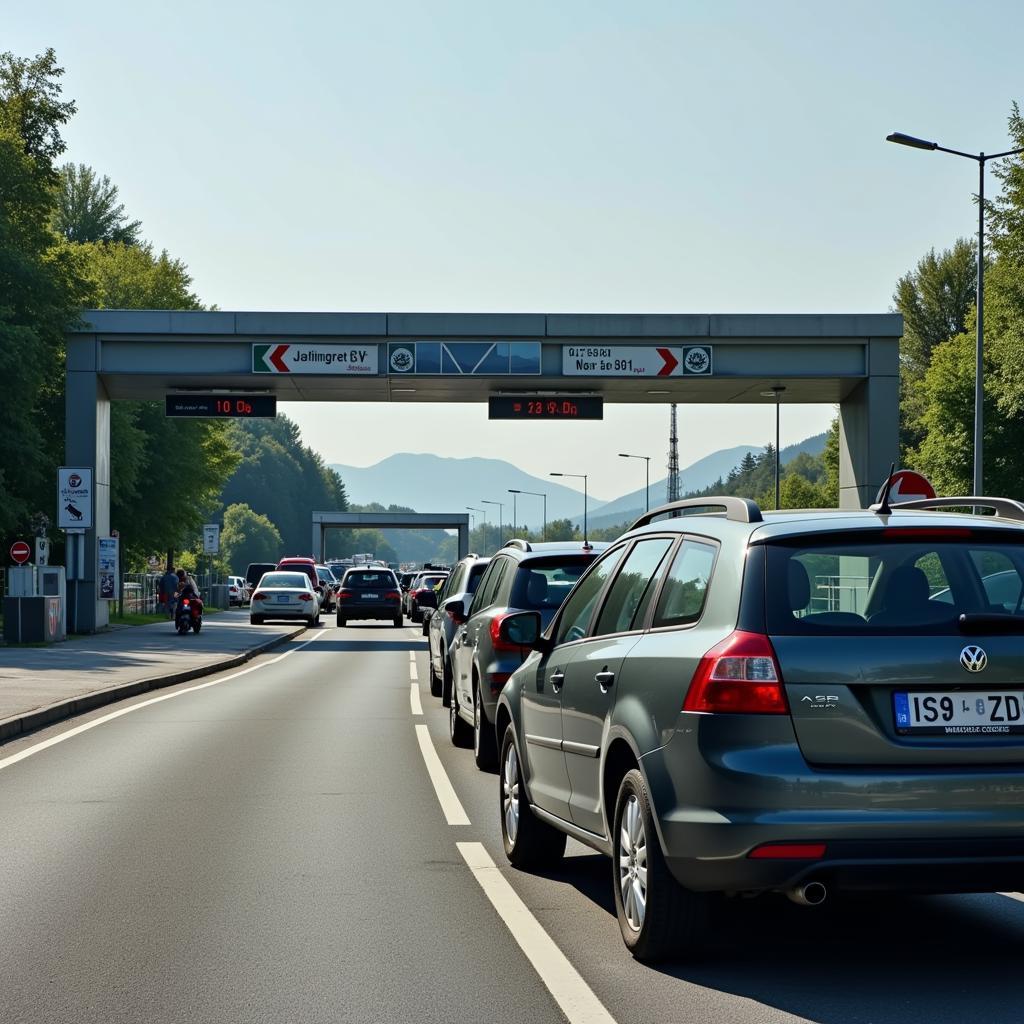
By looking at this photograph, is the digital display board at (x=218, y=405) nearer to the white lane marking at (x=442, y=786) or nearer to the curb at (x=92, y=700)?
the curb at (x=92, y=700)

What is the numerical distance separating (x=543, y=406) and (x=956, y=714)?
105 feet

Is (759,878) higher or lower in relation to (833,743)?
lower

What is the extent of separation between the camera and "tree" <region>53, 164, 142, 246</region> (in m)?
79.1

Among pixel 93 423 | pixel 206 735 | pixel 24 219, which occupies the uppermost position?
pixel 24 219

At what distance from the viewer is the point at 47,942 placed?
639cm

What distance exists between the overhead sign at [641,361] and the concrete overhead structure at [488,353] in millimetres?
22

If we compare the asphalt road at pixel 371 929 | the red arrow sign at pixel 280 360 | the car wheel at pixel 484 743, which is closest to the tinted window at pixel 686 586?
the asphalt road at pixel 371 929

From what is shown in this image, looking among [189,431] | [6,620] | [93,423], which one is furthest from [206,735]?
[189,431]

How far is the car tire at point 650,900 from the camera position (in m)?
5.84

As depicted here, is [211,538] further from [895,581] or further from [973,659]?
[973,659]

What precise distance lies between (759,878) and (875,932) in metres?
1.44

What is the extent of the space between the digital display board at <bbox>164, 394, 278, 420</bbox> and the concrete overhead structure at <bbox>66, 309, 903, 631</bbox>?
608 millimetres

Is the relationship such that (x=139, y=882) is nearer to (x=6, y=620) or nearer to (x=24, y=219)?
(x=6, y=620)

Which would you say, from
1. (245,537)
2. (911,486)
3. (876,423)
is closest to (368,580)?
(876,423)
